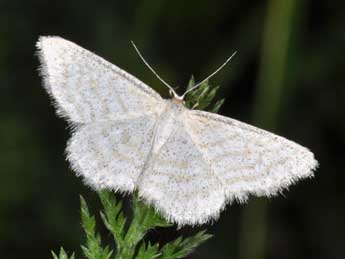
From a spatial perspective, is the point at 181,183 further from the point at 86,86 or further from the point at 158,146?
the point at 86,86

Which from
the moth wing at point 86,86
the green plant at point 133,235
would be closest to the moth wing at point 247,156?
the green plant at point 133,235

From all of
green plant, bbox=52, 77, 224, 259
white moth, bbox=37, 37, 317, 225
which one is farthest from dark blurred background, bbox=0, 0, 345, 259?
green plant, bbox=52, 77, 224, 259

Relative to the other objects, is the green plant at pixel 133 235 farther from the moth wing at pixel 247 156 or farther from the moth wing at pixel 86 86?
the moth wing at pixel 86 86

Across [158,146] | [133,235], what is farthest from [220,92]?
[133,235]

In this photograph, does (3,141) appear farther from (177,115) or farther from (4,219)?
(177,115)

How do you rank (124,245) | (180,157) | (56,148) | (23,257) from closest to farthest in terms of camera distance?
1. (124,245)
2. (180,157)
3. (23,257)
4. (56,148)

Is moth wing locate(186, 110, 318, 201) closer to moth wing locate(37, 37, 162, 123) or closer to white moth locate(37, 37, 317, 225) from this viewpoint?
Result: white moth locate(37, 37, 317, 225)

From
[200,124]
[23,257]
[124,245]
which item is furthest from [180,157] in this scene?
[23,257]
